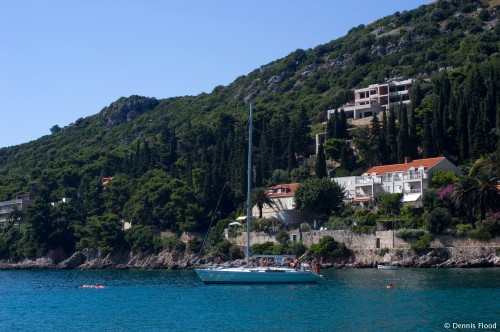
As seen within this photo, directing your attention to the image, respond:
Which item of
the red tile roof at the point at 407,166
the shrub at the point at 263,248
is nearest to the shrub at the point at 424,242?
the red tile roof at the point at 407,166

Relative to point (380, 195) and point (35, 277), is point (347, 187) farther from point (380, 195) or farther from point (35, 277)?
point (35, 277)

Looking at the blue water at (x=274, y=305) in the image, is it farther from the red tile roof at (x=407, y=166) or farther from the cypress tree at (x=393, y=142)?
the cypress tree at (x=393, y=142)

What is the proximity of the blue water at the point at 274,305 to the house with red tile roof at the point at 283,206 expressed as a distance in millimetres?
16766

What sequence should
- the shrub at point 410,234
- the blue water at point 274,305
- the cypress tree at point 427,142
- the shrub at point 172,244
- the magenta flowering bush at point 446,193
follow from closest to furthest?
the blue water at point 274,305, the shrub at point 410,234, the magenta flowering bush at point 446,193, the cypress tree at point 427,142, the shrub at point 172,244

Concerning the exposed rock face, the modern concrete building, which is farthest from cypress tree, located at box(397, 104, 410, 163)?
the exposed rock face

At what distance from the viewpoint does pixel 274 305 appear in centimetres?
4209

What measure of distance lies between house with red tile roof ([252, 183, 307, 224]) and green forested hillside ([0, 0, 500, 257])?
17.8 feet

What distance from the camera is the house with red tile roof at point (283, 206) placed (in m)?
78.8

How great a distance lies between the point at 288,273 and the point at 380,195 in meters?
23.5

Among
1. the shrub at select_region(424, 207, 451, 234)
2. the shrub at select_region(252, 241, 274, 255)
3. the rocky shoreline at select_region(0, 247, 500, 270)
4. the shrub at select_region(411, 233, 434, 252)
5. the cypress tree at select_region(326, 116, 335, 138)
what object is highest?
the cypress tree at select_region(326, 116, 335, 138)

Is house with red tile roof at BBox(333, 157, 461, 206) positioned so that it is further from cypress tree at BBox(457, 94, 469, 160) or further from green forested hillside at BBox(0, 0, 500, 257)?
green forested hillside at BBox(0, 0, 500, 257)

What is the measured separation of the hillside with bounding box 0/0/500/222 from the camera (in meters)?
91.7

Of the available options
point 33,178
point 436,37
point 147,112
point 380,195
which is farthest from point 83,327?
point 147,112

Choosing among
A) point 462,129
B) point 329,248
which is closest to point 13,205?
point 329,248
